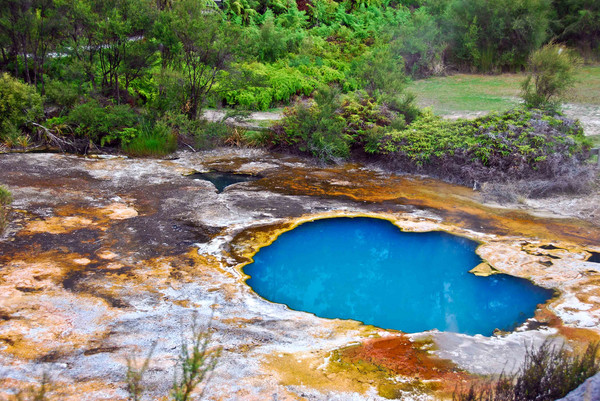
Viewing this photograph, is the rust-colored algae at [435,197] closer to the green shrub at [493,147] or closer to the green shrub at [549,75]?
the green shrub at [493,147]

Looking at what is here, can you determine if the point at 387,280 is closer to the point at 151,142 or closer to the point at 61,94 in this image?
the point at 151,142

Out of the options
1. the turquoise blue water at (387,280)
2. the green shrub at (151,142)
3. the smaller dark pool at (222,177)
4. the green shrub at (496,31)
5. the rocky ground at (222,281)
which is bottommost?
the turquoise blue water at (387,280)

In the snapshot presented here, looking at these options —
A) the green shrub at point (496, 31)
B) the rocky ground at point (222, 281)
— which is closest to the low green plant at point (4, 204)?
the rocky ground at point (222, 281)

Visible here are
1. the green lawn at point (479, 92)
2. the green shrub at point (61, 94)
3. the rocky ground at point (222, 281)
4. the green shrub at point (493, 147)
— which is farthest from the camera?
the green lawn at point (479, 92)

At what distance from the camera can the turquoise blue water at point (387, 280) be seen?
20.7 ft

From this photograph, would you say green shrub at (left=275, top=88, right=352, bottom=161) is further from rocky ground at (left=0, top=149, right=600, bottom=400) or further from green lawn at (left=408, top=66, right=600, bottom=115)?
green lawn at (left=408, top=66, right=600, bottom=115)

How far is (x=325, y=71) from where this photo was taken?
17.9 metres

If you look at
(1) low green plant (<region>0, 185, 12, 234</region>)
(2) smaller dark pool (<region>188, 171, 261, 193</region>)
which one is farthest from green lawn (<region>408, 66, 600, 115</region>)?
(1) low green plant (<region>0, 185, 12, 234</region>)

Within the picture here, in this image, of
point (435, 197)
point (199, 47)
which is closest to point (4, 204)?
point (199, 47)

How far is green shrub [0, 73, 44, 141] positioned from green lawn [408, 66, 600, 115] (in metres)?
9.38

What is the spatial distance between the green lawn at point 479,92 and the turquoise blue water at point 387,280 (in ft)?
23.4

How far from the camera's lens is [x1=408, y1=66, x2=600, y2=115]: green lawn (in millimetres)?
14664

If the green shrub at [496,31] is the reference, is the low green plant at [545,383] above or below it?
below

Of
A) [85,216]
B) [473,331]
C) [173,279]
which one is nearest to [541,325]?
[473,331]
